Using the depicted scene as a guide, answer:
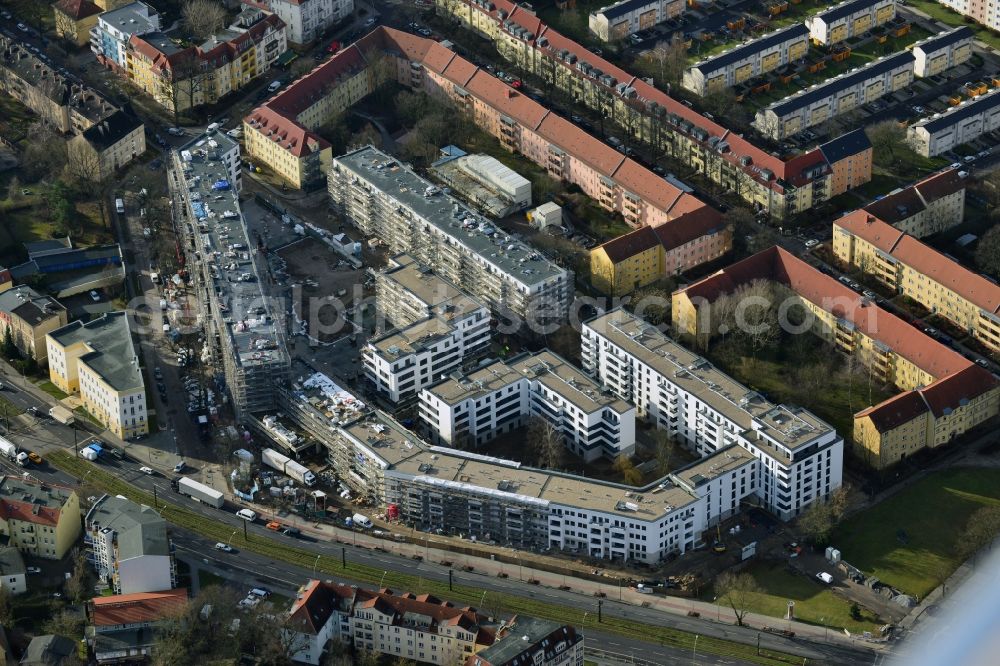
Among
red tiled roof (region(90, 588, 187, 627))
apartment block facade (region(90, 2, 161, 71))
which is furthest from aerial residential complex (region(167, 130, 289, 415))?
red tiled roof (region(90, 588, 187, 627))

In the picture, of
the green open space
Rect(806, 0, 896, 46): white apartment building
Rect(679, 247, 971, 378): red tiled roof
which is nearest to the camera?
the green open space

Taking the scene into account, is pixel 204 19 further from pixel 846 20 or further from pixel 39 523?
pixel 39 523

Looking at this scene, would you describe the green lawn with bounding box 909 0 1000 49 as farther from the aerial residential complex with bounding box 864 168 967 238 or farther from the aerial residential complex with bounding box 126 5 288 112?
the aerial residential complex with bounding box 126 5 288 112

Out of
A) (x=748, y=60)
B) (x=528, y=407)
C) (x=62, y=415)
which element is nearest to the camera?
(x=528, y=407)

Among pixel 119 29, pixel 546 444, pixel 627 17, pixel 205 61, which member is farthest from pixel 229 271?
pixel 627 17

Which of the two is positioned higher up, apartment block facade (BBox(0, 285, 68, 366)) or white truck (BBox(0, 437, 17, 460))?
apartment block facade (BBox(0, 285, 68, 366))

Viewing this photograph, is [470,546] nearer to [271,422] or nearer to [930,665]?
[271,422]

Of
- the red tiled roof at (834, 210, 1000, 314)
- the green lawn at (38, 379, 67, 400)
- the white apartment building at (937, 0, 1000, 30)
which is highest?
the white apartment building at (937, 0, 1000, 30)
